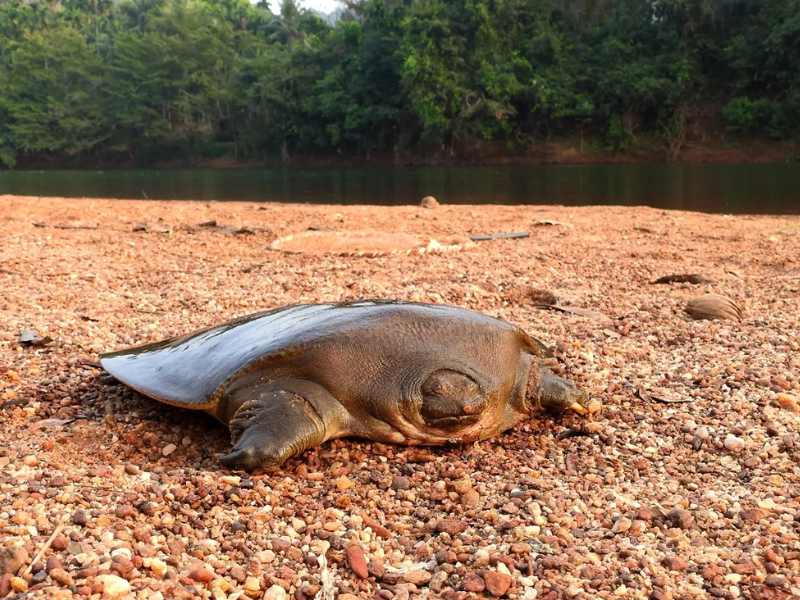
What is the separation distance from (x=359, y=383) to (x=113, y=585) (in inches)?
41.3

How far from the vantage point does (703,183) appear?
18.8 m

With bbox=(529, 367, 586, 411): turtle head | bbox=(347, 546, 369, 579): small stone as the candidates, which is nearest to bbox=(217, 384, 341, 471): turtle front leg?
bbox=(347, 546, 369, 579): small stone

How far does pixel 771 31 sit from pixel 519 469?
33.4m

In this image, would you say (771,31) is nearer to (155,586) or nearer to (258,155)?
(258,155)

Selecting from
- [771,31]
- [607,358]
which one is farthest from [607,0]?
[607,358]

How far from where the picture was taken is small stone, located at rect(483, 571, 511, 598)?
1.63 meters

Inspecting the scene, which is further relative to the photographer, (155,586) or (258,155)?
(258,155)

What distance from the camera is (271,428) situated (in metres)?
2.21

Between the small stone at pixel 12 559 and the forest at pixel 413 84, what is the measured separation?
3246cm

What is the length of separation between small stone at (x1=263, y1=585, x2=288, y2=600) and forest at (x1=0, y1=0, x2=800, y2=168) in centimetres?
3227

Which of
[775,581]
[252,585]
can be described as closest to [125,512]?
[252,585]

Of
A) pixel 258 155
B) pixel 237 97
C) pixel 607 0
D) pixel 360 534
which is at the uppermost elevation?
pixel 607 0

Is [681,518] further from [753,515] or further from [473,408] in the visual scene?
[473,408]

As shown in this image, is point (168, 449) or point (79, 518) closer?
point (79, 518)
